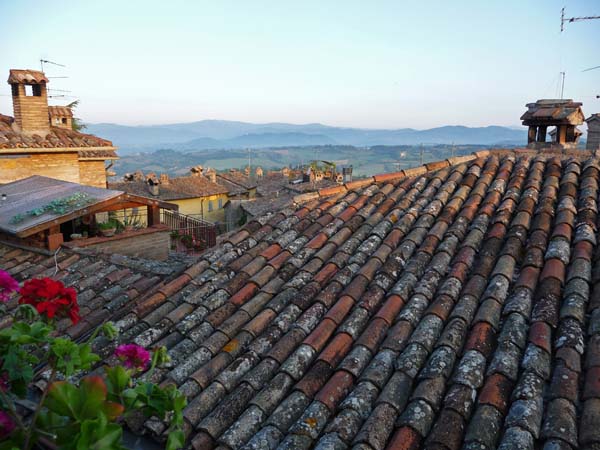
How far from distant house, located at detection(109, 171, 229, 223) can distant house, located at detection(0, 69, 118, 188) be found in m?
19.7

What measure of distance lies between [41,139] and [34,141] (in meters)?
0.37

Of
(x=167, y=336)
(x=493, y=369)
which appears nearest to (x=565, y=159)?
(x=493, y=369)

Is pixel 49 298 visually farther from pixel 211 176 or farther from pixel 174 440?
pixel 211 176

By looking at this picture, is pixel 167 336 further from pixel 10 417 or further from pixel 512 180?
pixel 512 180

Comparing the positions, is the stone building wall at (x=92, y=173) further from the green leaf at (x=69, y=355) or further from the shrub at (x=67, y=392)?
the green leaf at (x=69, y=355)

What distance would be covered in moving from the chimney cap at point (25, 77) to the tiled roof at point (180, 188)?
19.6 metres

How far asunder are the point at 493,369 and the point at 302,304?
184 centimetres

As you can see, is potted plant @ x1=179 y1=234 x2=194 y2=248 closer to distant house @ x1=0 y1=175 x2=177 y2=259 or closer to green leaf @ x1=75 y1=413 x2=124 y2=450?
distant house @ x1=0 y1=175 x2=177 y2=259

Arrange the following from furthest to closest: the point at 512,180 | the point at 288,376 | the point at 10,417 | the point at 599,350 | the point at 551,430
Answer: the point at 512,180 → the point at 288,376 → the point at 599,350 → the point at 551,430 → the point at 10,417

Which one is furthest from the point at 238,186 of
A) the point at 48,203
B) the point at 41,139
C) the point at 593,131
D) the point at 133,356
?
the point at 133,356

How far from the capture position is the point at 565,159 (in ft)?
21.1

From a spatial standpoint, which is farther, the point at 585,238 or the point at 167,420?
the point at 585,238

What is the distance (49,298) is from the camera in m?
2.42

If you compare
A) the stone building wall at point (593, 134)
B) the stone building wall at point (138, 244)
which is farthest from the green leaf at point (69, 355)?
the stone building wall at point (593, 134)
